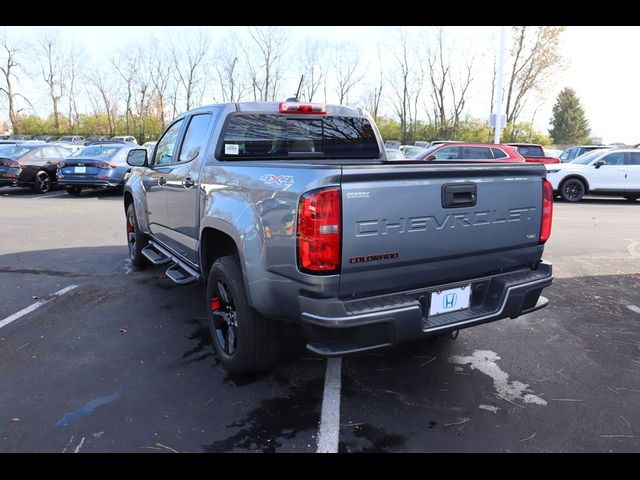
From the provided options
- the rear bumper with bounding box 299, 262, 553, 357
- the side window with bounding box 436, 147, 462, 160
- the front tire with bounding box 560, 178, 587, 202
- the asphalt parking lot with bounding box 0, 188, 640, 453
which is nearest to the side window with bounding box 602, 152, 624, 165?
the front tire with bounding box 560, 178, 587, 202

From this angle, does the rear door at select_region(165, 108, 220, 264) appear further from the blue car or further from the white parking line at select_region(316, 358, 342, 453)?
the blue car

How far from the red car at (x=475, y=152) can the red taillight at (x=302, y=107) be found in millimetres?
10298

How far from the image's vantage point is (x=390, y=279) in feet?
8.84

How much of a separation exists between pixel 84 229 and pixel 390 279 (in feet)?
26.1

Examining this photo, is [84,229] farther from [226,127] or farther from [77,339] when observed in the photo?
[226,127]

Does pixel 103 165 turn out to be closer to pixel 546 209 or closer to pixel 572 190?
pixel 546 209

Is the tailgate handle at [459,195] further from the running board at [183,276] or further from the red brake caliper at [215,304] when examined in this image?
the running board at [183,276]

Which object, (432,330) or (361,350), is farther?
(432,330)

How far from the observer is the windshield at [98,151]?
550 inches

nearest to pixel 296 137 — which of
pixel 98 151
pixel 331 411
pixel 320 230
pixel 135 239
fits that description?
pixel 320 230

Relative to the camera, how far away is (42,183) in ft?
49.1

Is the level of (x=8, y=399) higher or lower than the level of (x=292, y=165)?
lower
